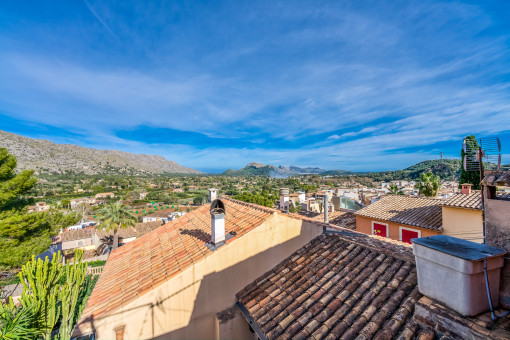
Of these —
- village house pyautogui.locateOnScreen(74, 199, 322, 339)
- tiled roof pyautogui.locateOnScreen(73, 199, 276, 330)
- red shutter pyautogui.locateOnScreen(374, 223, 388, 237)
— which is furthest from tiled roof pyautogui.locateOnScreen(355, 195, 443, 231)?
tiled roof pyautogui.locateOnScreen(73, 199, 276, 330)

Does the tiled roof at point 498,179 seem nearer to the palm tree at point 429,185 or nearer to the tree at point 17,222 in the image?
the tree at point 17,222

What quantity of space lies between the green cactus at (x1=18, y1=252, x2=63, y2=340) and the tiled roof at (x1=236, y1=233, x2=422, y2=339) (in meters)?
7.01

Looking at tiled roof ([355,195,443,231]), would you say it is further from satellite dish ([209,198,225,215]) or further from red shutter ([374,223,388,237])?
satellite dish ([209,198,225,215])

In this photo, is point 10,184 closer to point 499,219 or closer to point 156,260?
point 156,260

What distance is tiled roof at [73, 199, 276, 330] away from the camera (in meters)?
4.54

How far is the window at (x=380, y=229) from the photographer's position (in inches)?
509

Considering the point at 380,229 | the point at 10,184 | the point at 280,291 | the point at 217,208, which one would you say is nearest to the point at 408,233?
the point at 380,229

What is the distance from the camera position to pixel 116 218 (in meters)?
24.6

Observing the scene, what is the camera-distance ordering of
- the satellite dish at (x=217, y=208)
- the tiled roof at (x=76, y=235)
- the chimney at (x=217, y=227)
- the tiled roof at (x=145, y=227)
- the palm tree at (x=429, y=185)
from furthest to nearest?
the tiled roof at (x=145, y=227) → the tiled roof at (x=76, y=235) → the palm tree at (x=429, y=185) → the satellite dish at (x=217, y=208) → the chimney at (x=217, y=227)

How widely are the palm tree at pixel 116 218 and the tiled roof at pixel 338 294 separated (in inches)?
993

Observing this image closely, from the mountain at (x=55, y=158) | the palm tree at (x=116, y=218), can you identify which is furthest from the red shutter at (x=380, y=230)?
the mountain at (x=55, y=158)

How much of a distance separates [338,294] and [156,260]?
4.72m

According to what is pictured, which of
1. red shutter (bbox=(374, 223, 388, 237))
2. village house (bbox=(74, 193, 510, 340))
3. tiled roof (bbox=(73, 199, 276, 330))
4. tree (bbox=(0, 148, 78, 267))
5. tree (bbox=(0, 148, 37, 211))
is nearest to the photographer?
A: village house (bbox=(74, 193, 510, 340))

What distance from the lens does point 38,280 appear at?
8078 mm
